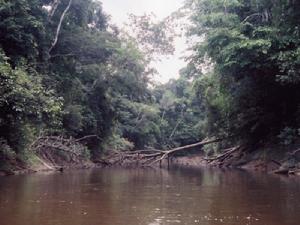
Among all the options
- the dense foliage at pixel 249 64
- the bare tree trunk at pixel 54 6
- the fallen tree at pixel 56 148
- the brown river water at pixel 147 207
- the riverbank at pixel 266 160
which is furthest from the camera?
the bare tree trunk at pixel 54 6

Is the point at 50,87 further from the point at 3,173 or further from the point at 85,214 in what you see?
the point at 85,214

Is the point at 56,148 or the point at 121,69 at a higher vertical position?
the point at 121,69

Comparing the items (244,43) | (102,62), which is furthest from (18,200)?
(102,62)

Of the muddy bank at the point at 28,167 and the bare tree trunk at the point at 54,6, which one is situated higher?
the bare tree trunk at the point at 54,6

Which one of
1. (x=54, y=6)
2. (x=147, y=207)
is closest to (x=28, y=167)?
(x=54, y=6)

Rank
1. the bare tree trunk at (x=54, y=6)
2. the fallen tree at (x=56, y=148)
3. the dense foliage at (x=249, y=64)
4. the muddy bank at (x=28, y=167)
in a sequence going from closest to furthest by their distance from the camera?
the muddy bank at (x=28, y=167) < the dense foliage at (x=249, y=64) < the fallen tree at (x=56, y=148) < the bare tree trunk at (x=54, y=6)

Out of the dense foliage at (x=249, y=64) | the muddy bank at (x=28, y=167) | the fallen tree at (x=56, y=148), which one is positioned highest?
the dense foliage at (x=249, y=64)

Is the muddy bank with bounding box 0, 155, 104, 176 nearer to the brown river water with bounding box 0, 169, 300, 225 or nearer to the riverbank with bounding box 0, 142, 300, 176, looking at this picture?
the riverbank with bounding box 0, 142, 300, 176

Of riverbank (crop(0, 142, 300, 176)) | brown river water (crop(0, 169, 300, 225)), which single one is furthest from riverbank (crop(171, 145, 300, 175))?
brown river water (crop(0, 169, 300, 225))

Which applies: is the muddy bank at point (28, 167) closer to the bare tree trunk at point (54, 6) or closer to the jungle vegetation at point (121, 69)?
the jungle vegetation at point (121, 69)

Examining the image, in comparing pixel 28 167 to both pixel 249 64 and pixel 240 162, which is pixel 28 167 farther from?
pixel 240 162

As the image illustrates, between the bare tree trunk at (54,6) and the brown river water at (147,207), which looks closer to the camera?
the brown river water at (147,207)

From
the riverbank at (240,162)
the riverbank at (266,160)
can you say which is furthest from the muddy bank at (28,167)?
the riverbank at (266,160)

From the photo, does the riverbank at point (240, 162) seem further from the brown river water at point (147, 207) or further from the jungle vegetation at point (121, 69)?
the brown river water at point (147, 207)
